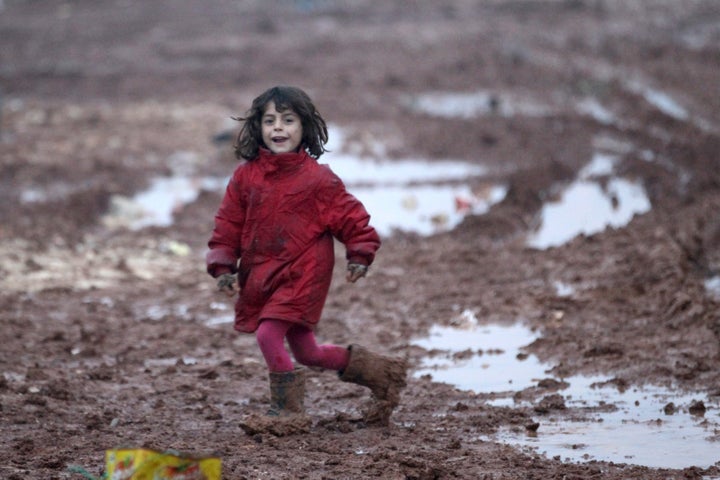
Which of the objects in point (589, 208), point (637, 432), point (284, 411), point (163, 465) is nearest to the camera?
point (163, 465)

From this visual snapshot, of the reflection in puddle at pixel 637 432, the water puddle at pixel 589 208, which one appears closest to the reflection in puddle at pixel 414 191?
the water puddle at pixel 589 208

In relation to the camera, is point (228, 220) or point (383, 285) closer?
point (228, 220)

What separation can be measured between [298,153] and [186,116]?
15723 mm

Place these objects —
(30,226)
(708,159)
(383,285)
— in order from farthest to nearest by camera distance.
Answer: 1. (708,159)
2. (30,226)
3. (383,285)

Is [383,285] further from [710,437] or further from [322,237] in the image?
[710,437]

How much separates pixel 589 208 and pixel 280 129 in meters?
6.85

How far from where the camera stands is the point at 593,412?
5426 millimetres

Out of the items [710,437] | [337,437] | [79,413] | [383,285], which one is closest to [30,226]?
[383,285]

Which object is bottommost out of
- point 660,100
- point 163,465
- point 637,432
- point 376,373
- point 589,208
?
point 163,465

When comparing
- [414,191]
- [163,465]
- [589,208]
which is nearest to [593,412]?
[163,465]

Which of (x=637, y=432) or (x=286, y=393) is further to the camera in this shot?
(x=286, y=393)

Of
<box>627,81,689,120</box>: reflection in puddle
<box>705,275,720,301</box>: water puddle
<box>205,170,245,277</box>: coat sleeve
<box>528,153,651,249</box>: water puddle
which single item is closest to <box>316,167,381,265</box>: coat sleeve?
<box>205,170,245,277</box>: coat sleeve

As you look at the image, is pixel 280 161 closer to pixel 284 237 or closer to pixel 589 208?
pixel 284 237

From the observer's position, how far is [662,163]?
13.6m
